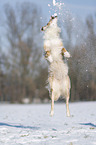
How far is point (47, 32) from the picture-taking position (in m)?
5.63

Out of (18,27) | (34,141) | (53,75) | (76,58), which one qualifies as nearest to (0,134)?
(34,141)

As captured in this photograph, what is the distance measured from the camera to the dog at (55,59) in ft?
18.6

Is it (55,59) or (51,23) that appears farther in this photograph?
(55,59)

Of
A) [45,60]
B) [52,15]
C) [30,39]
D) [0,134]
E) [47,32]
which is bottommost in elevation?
[0,134]

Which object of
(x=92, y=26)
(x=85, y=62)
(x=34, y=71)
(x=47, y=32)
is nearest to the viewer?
(x=47, y=32)

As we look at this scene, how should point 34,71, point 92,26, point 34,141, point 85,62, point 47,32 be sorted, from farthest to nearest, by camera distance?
point 34,71, point 92,26, point 85,62, point 34,141, point 47,32

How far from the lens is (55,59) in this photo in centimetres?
A: 577

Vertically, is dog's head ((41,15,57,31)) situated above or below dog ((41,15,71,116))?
above

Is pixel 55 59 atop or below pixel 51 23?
below

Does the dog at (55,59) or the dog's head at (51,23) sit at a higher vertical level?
the dog's head at (51,23)

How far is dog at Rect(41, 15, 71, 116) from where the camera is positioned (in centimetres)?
566

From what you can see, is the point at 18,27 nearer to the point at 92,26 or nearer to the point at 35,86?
the point at 35,86

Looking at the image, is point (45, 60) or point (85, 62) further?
point (85, 62)

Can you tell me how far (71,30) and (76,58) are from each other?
0.81m
